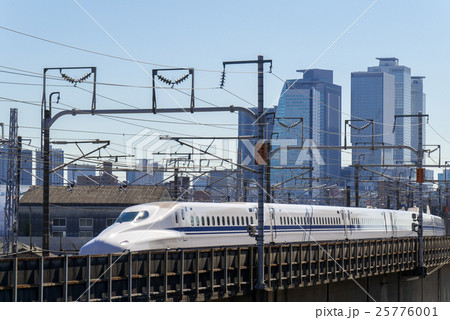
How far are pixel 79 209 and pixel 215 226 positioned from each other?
58.0m

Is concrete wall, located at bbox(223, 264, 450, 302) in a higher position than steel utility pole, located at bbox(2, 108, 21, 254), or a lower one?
lower

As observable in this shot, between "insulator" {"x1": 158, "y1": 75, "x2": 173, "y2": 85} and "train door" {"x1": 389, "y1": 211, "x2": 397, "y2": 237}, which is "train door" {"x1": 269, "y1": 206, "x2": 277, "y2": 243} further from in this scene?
"train door" {"x1": 389, "y1": 211, "x2": 397, "y2": 237}

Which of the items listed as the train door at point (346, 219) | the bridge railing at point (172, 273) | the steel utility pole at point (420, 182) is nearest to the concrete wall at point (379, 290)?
the bridge railing at point (172, 273)

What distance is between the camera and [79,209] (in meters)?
102

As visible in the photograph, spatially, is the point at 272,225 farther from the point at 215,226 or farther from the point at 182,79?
the point at 182,79

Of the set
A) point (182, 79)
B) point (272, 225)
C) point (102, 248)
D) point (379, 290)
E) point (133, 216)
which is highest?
point (182, 79)

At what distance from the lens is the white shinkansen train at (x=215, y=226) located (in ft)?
128

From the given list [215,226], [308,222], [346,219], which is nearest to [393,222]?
[346,219]

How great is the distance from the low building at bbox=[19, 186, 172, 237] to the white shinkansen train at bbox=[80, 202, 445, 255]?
126ft

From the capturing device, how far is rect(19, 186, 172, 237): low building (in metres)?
101

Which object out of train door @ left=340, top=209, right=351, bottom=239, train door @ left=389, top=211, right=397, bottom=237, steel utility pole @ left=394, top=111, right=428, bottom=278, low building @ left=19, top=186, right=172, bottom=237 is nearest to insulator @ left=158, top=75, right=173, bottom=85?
steel utility pole @ left=394, top=111, right=428, bottom=278

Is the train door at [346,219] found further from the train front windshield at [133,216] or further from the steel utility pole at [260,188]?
the steel utility pole at [260,188]

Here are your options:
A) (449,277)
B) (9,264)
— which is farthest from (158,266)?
(449,277)
